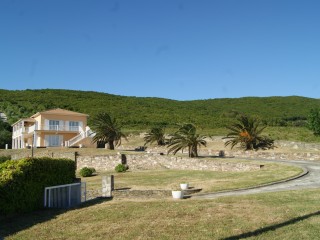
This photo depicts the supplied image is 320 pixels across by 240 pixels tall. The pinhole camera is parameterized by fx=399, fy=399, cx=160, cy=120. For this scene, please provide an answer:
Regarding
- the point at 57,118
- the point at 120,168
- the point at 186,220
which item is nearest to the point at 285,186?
the point at 186,220

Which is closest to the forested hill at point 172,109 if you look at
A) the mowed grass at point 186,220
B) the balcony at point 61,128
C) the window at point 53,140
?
the balcony at point 61,128

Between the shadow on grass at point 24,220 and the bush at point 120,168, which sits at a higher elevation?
the bush at point 120,168

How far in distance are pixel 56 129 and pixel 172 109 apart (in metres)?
46.1

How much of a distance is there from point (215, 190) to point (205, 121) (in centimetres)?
5021

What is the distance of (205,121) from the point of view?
7056cm

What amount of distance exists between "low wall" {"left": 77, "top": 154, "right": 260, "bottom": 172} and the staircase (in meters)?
8.76

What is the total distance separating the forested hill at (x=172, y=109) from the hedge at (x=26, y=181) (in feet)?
150

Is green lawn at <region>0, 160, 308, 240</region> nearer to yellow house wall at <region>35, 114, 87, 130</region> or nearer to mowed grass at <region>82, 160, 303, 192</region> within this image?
mowed grass at <region>82, 160, 303, 192</region>

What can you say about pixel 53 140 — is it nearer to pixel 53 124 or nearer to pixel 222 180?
pixel 53 124

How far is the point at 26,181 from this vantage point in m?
17.5

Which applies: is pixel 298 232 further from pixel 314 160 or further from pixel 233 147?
pixel 233 147

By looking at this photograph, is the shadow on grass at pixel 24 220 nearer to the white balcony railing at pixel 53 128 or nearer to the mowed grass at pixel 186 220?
the mowed grass at pixel 186 220

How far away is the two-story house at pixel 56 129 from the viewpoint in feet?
170

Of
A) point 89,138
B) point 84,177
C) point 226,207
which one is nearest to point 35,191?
point 226,207
